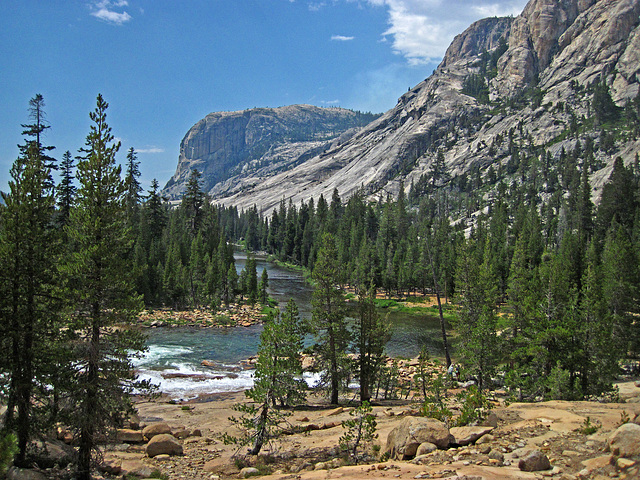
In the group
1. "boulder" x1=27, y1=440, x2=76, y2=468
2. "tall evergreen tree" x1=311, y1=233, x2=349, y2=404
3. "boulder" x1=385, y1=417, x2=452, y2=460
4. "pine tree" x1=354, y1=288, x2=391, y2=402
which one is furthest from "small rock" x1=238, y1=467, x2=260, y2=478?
"pine tree" x1=354, y1=288, x2=391, y2=402

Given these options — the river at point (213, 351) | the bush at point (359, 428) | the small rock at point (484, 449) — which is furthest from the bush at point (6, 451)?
the river at point (213, 351)

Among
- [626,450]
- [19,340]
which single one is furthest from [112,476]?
[626,450]

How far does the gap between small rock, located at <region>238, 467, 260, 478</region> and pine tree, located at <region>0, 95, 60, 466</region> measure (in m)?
7.41

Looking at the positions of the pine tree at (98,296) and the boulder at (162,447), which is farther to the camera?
the boulder at (162,447)

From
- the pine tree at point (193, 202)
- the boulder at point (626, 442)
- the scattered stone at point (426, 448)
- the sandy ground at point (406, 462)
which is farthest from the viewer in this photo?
the pine tree at point (193, 202)

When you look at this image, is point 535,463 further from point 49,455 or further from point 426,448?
point 49,455

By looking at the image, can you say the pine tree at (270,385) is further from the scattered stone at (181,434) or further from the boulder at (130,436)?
the boulder at (130,436)

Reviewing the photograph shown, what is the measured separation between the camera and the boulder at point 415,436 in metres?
13.5

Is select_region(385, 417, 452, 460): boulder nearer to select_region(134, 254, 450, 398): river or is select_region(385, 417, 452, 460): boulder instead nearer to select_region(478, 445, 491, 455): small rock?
select_region(478, 445, 491, 455): small rock

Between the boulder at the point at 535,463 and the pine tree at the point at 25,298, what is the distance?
15558 mm

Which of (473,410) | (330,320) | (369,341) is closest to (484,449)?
(473,410)

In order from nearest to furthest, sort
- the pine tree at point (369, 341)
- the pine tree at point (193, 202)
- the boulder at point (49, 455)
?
the boulder at point (49, 455) < the pine tree at point (369, 341) < the pine tree at point (193, 202)

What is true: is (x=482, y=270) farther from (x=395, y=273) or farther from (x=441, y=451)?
(x=395, y=273)

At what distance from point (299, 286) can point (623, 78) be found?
7096 inches
